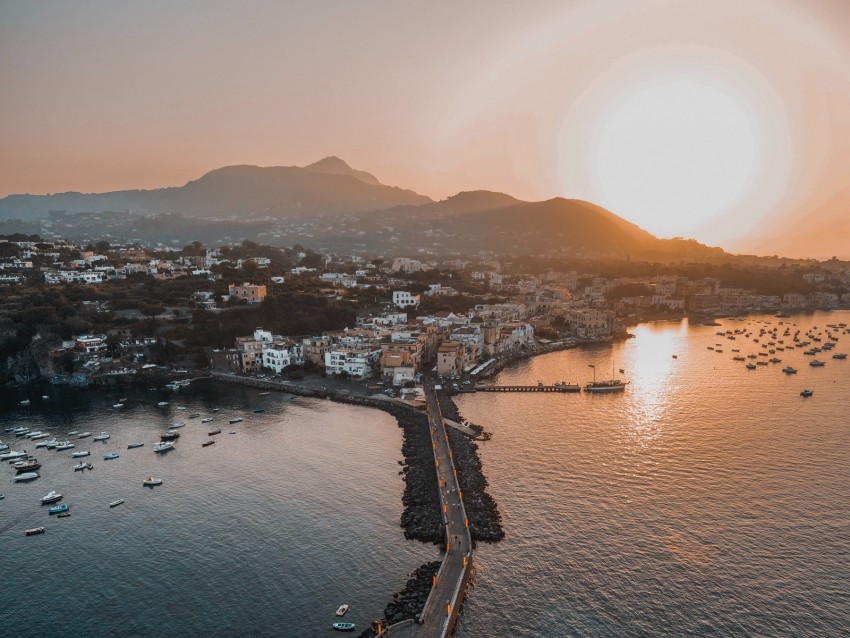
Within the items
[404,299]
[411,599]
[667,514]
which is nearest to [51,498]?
[411,599]

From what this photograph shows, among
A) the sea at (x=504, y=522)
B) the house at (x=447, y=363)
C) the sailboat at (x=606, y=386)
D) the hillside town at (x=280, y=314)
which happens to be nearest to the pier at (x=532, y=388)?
the sailboat at (x=606, y=386)

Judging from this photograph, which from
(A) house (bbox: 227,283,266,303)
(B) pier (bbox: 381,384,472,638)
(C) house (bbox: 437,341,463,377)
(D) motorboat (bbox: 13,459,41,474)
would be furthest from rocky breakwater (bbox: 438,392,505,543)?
(A) house (bbox: 227,283,266,303)

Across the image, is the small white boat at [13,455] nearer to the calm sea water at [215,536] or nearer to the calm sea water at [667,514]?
the calm sea water at [215,536]

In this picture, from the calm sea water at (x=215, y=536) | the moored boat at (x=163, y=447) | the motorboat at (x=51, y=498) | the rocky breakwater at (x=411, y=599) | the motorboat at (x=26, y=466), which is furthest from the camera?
the moored boat at (x=163, y=447)

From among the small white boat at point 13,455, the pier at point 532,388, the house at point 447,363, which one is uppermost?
the house at point 447,363

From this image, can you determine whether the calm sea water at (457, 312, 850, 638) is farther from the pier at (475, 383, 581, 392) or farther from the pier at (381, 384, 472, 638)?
the pier at (475, 383, 581, 392)
